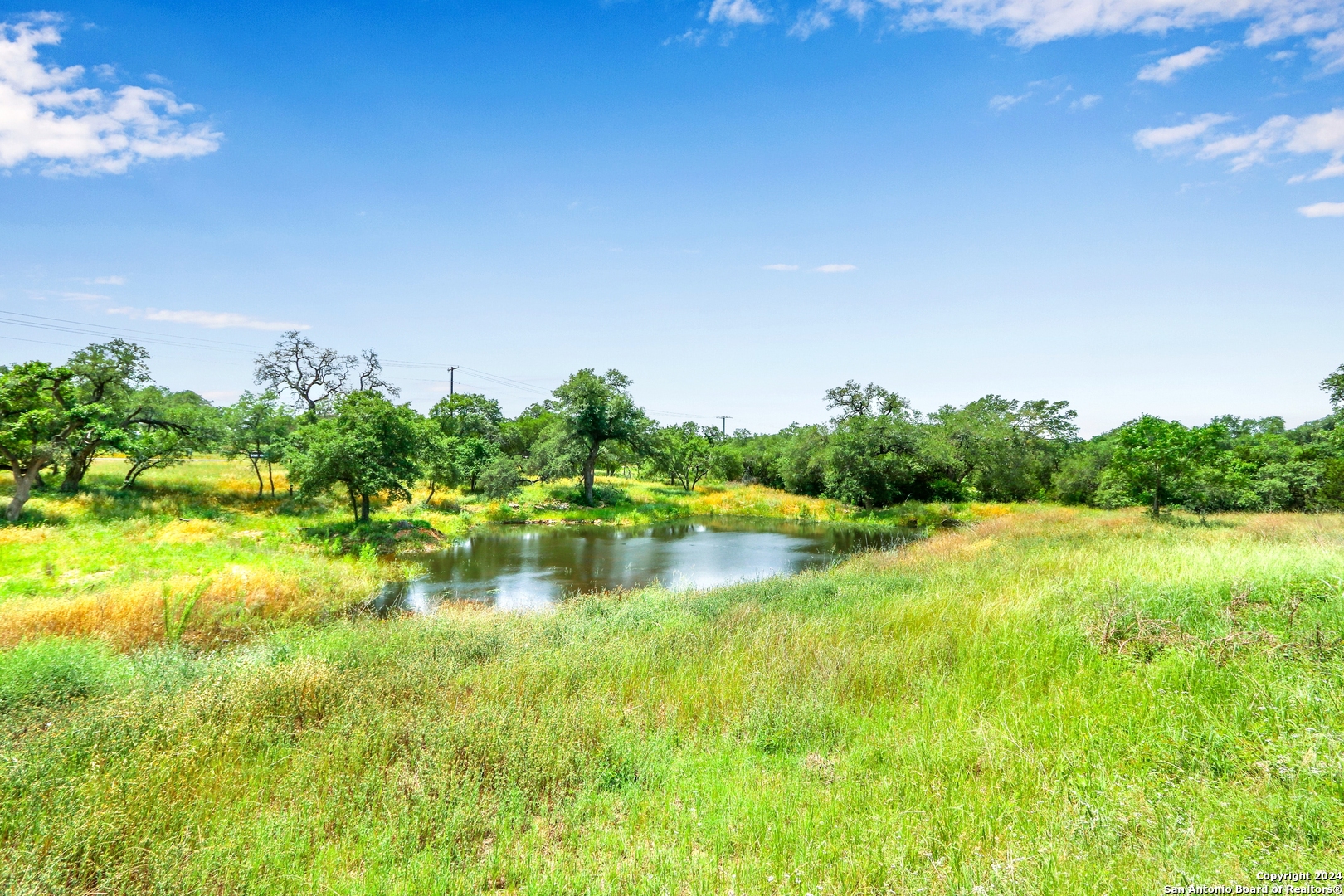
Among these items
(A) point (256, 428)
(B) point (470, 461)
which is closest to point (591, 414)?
(B) point (470, 461)

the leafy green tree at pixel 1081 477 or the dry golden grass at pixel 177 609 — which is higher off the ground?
the leafy green tree at pixel 1081 477

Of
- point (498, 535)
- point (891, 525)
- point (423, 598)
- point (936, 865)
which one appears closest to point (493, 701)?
point (936, 865)

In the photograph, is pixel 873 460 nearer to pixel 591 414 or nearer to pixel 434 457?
pixel 591 414

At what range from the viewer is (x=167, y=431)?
1027 inches

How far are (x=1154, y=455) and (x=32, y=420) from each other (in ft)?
133

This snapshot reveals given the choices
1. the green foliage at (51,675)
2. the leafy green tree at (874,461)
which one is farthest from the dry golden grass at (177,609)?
the leafy green tree at (874,461)

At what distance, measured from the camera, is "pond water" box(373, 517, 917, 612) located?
673 inches

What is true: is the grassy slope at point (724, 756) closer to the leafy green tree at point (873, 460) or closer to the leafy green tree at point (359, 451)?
the leafy green tree at point (359, 451)

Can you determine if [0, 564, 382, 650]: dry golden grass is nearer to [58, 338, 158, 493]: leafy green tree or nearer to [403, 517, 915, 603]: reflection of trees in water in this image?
[403, 517, 915, 603]: reflection of trees in water

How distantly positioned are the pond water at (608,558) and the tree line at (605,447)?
19.5ft

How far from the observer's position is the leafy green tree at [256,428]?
29.1 meters

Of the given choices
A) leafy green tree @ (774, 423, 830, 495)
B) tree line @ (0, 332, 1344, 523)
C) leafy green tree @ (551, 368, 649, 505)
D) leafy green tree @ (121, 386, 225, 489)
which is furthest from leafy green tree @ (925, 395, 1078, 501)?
leafy green tree @ (121, 386, 225, 489)

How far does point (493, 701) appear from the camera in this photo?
577 cm

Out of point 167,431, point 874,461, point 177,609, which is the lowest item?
point 177,609
